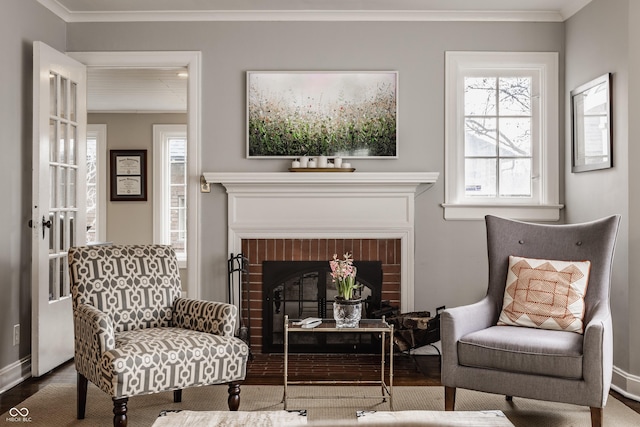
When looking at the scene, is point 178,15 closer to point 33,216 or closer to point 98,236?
point 33,216

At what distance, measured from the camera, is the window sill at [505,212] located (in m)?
4.45

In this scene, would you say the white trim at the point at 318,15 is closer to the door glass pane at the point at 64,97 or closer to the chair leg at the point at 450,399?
the door glass pane at the point at 64,97

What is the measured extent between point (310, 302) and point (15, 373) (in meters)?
1.93

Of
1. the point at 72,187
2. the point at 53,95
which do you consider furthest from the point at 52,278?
the point at 53,95

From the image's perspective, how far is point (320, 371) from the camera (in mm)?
4027

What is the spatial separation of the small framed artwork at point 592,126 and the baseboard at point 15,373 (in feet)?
12.1

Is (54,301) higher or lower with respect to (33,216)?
lower

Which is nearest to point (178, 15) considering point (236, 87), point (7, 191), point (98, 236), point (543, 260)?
point (236, 87)

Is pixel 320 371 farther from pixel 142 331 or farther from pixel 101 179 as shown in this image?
pixel 101 179

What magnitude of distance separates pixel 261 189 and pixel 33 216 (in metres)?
1.46

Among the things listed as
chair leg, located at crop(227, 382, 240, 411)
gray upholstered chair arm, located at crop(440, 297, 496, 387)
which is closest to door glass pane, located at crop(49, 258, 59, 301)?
Answer: chair leg, located at crop(227, 382, 240, 411)

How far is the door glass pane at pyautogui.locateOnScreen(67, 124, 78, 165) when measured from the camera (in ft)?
14.1

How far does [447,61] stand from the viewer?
447cm

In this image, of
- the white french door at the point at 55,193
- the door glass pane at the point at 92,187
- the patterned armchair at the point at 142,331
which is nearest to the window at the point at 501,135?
the patterned armchair at the point at 142,331
